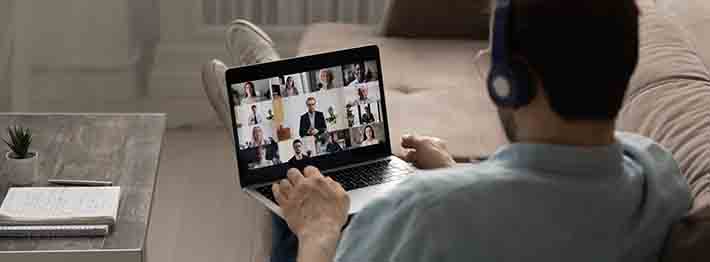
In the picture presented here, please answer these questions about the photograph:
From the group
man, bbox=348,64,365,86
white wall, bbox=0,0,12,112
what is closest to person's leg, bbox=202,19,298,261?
man, bbox=348,64,365,86

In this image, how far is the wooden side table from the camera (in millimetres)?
1685

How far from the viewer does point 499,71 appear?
1072 mm

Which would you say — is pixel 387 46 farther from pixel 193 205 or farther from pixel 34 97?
pixel 34 97

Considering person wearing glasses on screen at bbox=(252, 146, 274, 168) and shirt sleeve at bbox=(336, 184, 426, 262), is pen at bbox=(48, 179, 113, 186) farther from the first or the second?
shirt sleeve at bbox=(336, 184, 426, 262)

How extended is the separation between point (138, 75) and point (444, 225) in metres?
2.60

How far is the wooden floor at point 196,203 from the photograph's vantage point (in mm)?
2686

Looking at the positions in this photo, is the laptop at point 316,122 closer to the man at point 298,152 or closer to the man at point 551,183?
the man at point 298,152

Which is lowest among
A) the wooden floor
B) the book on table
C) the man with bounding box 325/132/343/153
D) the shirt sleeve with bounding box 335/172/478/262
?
the wooden floor

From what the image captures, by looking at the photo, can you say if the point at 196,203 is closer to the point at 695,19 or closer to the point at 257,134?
the point at 257,134

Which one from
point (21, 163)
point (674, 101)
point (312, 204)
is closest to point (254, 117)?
point (312, 204)

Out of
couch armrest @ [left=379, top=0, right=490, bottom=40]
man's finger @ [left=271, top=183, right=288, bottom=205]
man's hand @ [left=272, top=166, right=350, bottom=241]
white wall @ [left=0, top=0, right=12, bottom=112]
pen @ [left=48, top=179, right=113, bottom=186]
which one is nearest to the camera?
man's hand @ [left=272, top=166, right=350, bottom=241]

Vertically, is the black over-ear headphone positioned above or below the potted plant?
above

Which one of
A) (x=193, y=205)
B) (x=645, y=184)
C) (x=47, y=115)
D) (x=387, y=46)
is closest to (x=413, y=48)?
(x=387, y=46)

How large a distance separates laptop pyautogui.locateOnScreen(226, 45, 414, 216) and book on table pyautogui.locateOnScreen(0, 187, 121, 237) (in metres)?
0.23
